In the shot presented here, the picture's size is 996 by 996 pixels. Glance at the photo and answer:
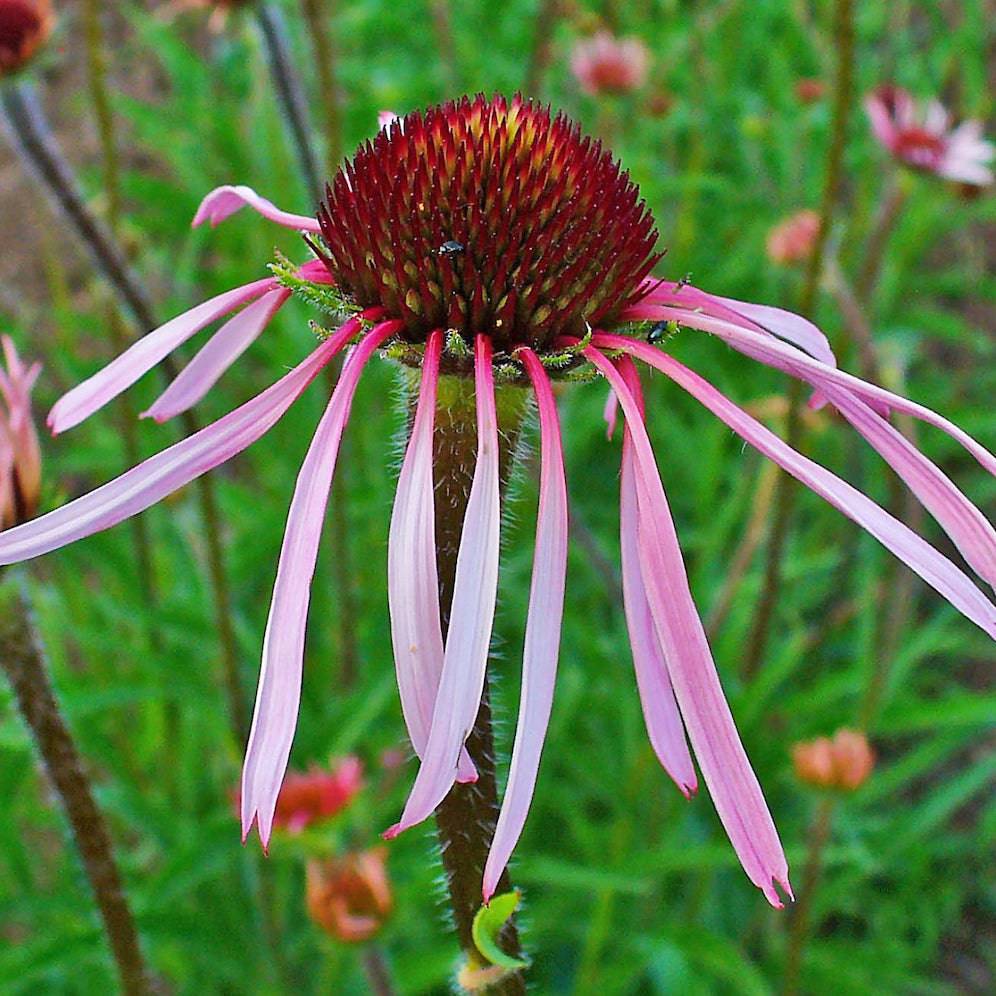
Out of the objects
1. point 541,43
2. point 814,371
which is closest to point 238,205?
point 814,371

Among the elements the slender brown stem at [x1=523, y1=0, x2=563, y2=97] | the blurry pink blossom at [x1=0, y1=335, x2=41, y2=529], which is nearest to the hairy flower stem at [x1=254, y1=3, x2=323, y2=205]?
the slender brown stem at [x1=523, y1=0, x2=563, y2=97]

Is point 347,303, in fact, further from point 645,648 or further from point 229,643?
point 229,643

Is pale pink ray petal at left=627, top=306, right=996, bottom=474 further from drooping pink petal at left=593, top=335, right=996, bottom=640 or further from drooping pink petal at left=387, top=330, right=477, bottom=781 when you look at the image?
drooping pink petal at left=387, top=330, right=477, bottom=781

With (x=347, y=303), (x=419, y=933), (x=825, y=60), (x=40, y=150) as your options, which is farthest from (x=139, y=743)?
(x=825, y=60)

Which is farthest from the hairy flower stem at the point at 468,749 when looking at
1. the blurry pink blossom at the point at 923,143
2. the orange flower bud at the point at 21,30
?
the blurry pink blossom at the point at 923,143

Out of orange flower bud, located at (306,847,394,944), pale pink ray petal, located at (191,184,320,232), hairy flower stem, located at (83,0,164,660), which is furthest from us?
hairy flower stem, located at (83,0,164,660)

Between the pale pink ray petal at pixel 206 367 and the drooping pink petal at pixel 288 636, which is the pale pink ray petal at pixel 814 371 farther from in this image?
the pale pink ray petal at pixel 206 367

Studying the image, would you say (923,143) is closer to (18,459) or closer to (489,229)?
(489,229)
